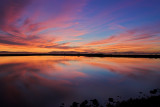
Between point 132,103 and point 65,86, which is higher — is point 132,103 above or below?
above

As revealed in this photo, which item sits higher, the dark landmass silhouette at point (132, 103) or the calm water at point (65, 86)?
the dark landmass silhouette at point (132, 103)

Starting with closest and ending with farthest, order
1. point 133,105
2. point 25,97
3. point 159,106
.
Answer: point 159,106
point 133,105
point 25,97

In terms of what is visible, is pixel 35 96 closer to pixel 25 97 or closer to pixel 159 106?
pixel 25 97

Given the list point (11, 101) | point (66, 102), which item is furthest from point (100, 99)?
point (11, 101)

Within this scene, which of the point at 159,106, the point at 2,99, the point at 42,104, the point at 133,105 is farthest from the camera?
the point at 2,99

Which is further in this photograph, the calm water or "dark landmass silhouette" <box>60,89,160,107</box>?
the calm water

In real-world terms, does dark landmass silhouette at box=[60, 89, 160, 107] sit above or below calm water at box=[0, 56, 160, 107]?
above

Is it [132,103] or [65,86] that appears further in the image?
[65,86]

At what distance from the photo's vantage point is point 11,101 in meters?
8.00

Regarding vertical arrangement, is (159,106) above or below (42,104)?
above

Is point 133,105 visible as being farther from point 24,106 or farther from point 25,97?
point 25,97

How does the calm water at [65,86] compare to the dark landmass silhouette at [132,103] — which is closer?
the dark landmass silhouette at [132,103]

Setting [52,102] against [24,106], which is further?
[52,102]

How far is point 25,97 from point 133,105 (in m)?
8.64
